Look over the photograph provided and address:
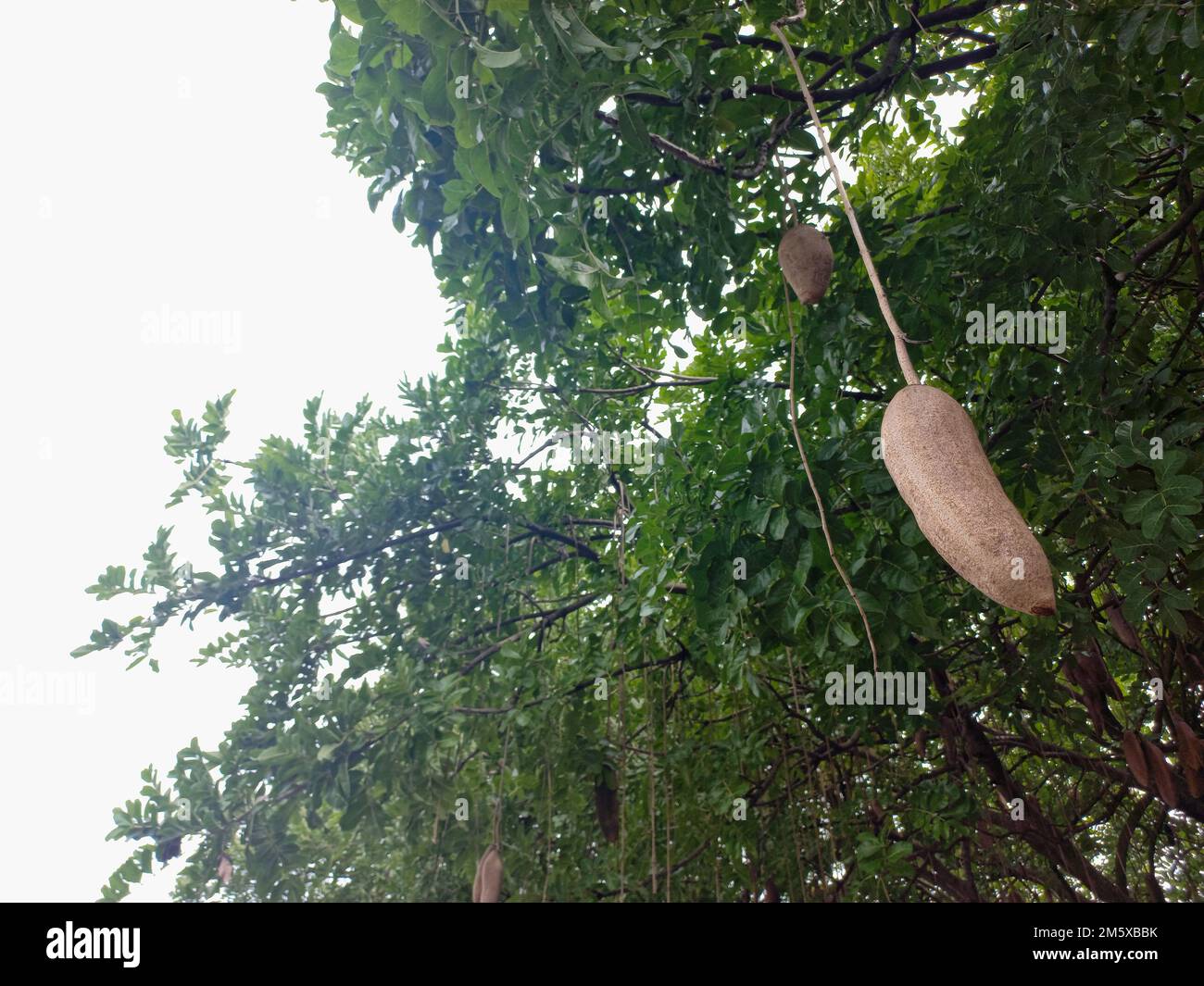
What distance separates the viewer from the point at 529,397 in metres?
3.56

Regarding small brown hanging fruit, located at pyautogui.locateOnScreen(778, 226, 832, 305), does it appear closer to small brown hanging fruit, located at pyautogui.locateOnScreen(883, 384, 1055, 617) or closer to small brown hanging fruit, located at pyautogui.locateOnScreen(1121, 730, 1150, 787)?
small brown hanging fruit, located at pyautogui.locateOnScreen(883, 384, 1055, 617)

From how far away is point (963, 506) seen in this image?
779 millimetres

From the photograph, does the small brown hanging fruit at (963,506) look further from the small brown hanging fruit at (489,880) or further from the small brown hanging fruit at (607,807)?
the small brown hanging fruit at (607,807)

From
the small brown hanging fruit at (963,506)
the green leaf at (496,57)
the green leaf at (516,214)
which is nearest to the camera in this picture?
the small brown hanging fruit at (963,506)

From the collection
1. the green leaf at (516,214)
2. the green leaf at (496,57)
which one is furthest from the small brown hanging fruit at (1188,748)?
the green leaf at (496,57)

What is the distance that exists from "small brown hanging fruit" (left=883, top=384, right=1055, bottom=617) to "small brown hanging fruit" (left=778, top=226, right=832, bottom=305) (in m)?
0.76

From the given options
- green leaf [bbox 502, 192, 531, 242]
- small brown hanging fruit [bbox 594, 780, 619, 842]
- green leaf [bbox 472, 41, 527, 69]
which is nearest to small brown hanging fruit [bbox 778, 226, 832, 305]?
green leaf [bbox 502, 192, 531, 242]

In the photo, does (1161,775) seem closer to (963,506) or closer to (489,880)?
(489,880)

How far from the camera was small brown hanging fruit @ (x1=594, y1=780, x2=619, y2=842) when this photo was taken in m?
2.85

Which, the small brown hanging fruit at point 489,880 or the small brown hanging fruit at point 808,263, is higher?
the small brown hanging fruit at point 808,263

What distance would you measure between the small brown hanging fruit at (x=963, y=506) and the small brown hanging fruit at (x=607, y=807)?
2.26 metres

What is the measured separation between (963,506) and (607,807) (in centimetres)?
239

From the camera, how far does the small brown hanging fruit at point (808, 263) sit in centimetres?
158
